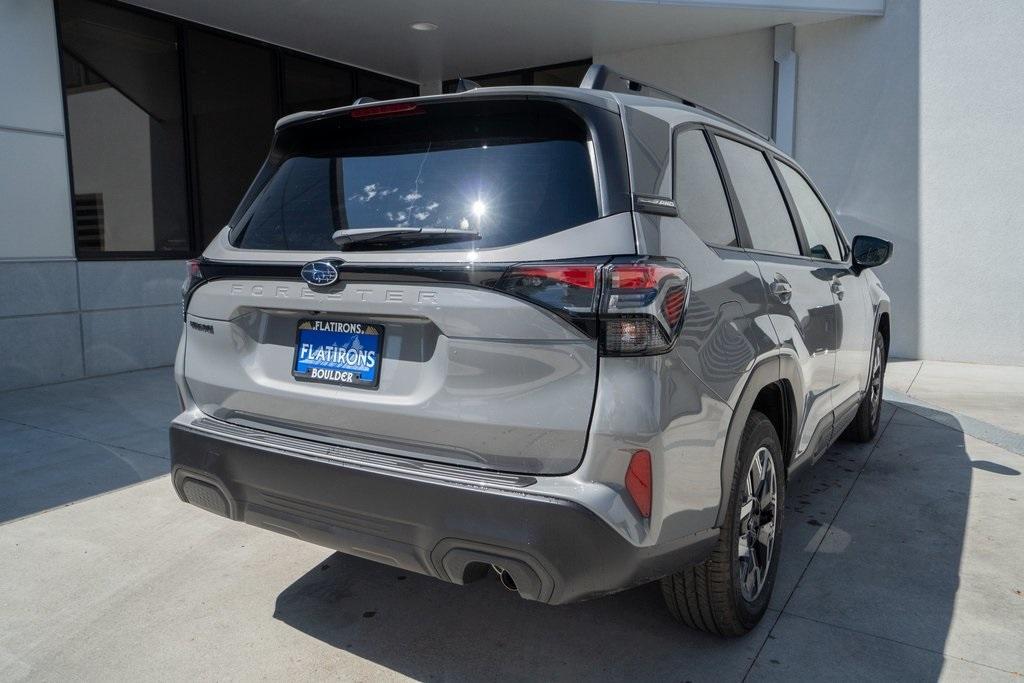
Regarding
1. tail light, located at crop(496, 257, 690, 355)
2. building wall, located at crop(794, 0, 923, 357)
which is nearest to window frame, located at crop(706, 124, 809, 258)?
tail light, located at crop(496, 257, 690, 355)

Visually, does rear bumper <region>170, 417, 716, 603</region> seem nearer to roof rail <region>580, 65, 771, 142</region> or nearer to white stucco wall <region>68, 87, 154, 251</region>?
roof rail <region>580, 65, 771, 142</region>

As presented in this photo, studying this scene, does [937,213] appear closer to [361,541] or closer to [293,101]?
[293,101]

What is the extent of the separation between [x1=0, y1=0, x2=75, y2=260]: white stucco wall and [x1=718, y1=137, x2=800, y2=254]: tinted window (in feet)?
20.1

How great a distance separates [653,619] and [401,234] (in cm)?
167

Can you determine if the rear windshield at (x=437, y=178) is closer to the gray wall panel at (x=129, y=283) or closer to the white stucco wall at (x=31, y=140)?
the white stucco wall at (x=31, y=140)

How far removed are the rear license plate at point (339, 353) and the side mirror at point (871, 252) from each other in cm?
300

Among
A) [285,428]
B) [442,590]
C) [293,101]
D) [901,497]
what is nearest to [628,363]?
[285,428]

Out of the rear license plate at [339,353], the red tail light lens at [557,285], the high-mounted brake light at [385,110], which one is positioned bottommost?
the rear license plate at [339,353]

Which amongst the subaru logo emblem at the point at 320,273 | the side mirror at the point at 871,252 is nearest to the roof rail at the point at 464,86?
the subaru logo emblem at the point at 320,273

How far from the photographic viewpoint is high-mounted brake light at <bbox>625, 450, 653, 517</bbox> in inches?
76.4

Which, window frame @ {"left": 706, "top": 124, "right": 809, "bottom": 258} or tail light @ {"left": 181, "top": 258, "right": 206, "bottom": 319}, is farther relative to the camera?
window frame @ {"left": 706, "top": 124, "right": 809, "bottom": 258}

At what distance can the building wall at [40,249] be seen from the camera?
253 inches

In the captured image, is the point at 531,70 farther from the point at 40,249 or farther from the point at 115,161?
the point at 40,249

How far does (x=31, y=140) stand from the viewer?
6.58m
